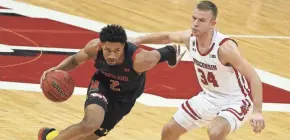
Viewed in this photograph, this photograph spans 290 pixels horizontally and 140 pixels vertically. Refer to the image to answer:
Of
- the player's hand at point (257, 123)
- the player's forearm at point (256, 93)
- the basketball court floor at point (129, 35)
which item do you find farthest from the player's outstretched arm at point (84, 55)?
the player's hand at point (257, 123)

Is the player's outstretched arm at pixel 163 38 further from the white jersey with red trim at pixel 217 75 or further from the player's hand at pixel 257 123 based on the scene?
the player's hand at pixel 257 123

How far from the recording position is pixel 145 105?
8898mm

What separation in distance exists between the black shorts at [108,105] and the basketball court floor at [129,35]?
3.30 feet

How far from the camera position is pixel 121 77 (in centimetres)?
673

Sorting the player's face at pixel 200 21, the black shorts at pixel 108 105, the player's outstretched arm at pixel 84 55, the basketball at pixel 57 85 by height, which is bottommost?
the black shorts at pixel 108 105

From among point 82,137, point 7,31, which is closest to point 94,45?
point 82,137

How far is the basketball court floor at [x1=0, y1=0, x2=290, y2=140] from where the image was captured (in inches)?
327

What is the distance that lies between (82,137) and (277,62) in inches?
162

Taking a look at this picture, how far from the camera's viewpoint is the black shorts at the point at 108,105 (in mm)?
6723

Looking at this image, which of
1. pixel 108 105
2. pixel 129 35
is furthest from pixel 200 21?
pixel 129 35

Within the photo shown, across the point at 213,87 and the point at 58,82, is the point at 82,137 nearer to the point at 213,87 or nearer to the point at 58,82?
the point at 58,82

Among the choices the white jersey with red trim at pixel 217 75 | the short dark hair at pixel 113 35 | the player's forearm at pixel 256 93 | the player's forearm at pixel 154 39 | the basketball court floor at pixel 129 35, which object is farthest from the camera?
the basketball court floor at pixel 129 35

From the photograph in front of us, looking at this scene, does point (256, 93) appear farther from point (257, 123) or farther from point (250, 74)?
point (257, 123)

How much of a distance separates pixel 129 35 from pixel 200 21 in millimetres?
4582
